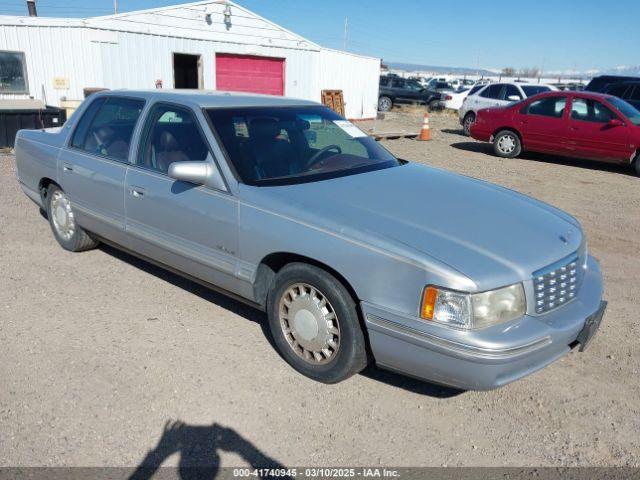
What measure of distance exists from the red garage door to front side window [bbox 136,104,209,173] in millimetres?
13557

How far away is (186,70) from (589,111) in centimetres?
→ 1257

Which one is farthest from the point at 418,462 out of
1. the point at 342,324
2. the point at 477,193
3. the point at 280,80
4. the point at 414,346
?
the point at 280,80

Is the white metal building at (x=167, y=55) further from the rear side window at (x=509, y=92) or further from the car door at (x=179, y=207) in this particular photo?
the car door at (x=179, y=207)

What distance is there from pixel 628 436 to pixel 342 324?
1.63 metres

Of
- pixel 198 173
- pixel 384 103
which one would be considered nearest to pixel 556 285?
pixel 198 173

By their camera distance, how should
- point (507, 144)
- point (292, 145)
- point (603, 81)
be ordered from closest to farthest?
point (292, 145)
point (507, 144)
point (603, 81)

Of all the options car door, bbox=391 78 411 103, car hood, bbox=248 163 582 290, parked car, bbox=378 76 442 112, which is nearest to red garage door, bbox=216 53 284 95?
parked car, bbox=378 76 442 112

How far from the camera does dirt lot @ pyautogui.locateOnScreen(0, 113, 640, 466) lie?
9.07 ft

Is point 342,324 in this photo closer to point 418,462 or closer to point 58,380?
→ point 418,462

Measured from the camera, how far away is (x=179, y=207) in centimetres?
381

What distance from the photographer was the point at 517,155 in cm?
1256

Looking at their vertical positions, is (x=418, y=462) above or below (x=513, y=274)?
below

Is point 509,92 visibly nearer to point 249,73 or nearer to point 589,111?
point 589,111

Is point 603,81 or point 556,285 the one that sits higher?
point 603,81
